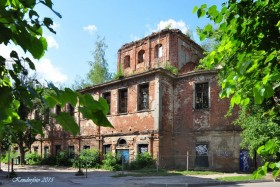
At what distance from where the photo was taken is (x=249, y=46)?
312cm

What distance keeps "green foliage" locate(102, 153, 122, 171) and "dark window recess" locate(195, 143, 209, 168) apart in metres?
5.79

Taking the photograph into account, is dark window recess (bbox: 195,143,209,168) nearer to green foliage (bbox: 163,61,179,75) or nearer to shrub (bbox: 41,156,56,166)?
green foliage (bbox: 163,61,179,75)

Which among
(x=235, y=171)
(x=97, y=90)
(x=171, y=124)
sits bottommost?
(x=235, y=171)

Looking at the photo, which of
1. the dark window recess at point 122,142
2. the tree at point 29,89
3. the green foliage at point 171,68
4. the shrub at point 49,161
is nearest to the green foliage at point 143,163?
the dark window recess at point 122,142

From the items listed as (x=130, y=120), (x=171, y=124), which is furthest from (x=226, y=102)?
(x=130, y=120)

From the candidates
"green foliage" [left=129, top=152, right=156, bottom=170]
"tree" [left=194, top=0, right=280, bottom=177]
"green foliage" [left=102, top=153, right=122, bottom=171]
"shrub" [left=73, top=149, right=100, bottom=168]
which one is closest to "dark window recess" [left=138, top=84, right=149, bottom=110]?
"green foliage" [left=129, top=152, right=156, bottom=170]

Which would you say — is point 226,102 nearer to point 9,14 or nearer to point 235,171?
point 235,171

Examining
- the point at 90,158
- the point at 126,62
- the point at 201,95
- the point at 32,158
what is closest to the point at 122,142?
the point at 90,158

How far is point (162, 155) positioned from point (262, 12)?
23.3 m

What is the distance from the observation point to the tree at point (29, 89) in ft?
4.40

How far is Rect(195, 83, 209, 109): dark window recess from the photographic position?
26214 millimetres

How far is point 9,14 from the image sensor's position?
4.41 feet

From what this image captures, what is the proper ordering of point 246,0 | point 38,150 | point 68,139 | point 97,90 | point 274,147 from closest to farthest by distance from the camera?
point 274,147, point 246,0, point 97,90, point 68,139, point 38,150

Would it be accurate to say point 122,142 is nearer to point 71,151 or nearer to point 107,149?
point 107,149
